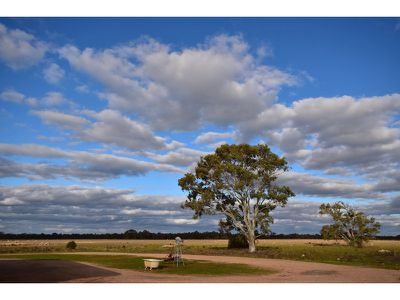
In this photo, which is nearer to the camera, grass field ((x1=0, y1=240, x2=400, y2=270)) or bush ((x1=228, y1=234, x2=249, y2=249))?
grass field ((x1=0, y1=240, x2=400, y2=270))

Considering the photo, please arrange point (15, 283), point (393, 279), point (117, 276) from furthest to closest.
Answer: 1. point (117, 276)
2. point (393, 279)
3. point (15, 283)

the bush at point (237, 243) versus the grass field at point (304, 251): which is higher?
the bush at point (237, 243)

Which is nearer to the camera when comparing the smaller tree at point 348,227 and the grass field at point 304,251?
the grass field at point 304,251

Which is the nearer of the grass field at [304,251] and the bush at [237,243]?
the grass field at [304,251]

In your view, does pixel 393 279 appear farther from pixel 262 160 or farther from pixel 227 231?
pixel 227 231

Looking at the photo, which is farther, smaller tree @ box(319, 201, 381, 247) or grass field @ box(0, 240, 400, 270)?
smaller tree @ box(319, 201, 381, 247)

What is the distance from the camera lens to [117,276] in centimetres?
2264

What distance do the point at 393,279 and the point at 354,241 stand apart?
5045 cm

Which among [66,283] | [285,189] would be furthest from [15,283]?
[285,189]

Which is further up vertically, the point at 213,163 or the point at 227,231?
the point at 213,163

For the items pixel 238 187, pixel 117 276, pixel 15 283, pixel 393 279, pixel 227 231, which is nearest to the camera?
pixel 15 283

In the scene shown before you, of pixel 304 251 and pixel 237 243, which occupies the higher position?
pixel 237 243

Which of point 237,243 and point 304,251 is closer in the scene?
point 304,251

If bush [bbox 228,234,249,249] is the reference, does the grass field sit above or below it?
below
